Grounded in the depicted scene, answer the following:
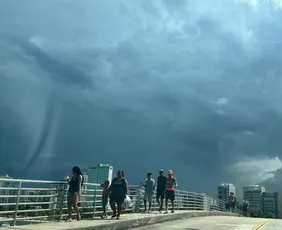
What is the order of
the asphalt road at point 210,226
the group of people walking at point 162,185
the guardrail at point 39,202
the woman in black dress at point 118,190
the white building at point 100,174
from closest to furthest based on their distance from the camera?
1. the guardrail at point 39,202
2. the woman in black dress at point 118,190
3. the asphalt road at point 210,226
4. the white building at point 100,174
5. the group of people walking at point 162,185

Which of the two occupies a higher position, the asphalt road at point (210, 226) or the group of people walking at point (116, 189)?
the group of people walking at point (116, 189)

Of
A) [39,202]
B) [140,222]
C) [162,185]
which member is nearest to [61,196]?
[39,202]

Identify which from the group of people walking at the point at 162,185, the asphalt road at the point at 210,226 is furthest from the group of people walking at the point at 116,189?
the asphalt road at the point at 210,226

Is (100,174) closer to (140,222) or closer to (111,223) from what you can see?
(140,222)

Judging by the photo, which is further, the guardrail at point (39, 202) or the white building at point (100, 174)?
the white building at point (100, 174)

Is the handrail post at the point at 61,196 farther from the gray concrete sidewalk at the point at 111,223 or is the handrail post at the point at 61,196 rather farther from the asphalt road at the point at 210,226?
the asphalt road at the point at 210,226

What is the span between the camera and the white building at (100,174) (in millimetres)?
14576

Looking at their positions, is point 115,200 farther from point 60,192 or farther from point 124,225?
point 60,192

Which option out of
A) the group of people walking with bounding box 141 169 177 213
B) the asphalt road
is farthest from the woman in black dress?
the group of people walking with bounding box 141 169 177 213

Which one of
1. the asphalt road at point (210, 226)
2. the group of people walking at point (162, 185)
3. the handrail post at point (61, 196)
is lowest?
the asphalt road at point (210, 226)

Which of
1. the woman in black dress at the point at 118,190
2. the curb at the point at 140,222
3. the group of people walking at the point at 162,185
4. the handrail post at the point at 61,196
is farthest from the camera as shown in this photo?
the group of people walking at the point at 162,185

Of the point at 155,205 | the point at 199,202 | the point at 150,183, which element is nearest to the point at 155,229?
the point at 150,183

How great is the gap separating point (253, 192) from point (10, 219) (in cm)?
7920

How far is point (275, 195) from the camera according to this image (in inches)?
3012
